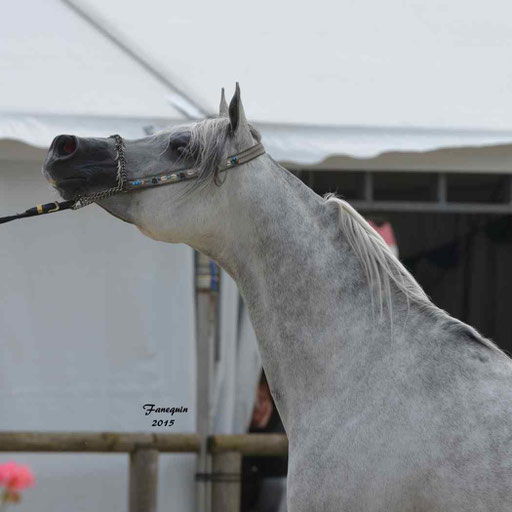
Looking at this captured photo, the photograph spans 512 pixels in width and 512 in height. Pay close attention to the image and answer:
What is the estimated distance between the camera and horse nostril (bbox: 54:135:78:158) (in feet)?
9.61

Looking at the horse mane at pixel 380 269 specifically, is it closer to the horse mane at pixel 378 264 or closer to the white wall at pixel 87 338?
the horse mane at pixel 378 264

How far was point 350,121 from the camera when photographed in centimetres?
511

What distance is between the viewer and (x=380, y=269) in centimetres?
283

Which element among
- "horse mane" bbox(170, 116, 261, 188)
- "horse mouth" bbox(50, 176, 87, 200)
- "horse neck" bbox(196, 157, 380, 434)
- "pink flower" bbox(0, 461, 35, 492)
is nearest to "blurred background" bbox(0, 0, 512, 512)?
"horse mouth" bbox(50, 176, 87, 200)

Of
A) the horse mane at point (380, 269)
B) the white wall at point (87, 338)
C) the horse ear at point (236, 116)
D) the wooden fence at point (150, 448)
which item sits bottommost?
the wooden fence at point (150, 448)

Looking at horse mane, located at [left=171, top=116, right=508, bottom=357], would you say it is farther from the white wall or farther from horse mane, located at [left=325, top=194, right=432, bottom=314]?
the white wall

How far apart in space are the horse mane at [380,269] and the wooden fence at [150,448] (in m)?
2.49

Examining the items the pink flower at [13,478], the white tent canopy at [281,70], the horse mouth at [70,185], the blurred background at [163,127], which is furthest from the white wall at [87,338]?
the pink flower at [13,478]

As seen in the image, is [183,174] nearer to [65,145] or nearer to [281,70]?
[65,145]

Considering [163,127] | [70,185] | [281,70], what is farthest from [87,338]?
[70,185]

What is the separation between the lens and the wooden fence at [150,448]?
492cm

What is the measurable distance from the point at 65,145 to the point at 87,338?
7.38ft

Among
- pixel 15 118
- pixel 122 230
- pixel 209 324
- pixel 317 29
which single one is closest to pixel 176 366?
pixel 209 324

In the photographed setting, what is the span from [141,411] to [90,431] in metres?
0.28
